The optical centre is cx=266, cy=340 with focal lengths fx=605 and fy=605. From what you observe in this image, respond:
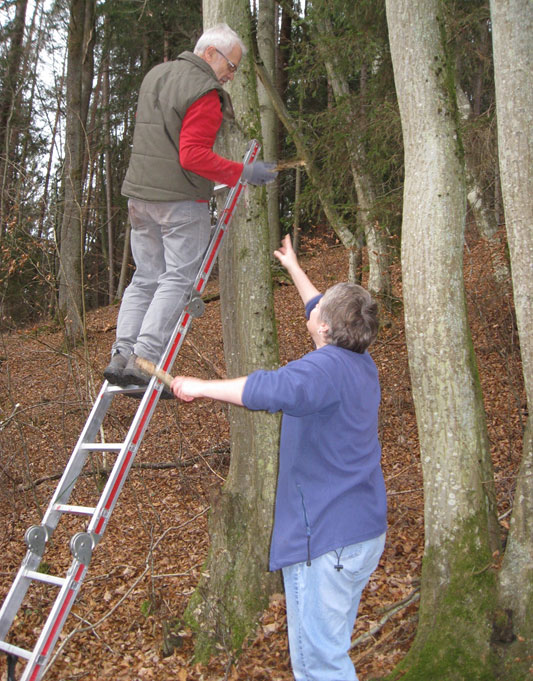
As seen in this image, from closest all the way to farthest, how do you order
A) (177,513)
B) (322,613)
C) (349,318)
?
1. (322,613)
2. (349,318)
3. (177,513)

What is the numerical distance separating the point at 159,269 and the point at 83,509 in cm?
153

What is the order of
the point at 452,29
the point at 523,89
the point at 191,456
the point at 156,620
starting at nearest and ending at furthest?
the point at 523,89
the point at 156,620
the point at 191,456
the point at 452,29

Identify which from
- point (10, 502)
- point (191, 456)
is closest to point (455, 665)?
point (191, 456)

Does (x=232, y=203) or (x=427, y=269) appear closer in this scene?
(x=427, y=269)

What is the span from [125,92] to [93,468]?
16859 mm

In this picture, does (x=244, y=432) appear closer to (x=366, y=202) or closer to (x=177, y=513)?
(x=177, y=513)

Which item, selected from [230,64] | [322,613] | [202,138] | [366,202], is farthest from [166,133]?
[366,202]

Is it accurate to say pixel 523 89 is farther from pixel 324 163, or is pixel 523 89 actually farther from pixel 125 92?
pixel 125 92

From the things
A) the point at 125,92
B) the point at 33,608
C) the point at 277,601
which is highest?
the point at 125,92

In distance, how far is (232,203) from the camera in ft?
12.5

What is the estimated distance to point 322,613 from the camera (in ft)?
7.81

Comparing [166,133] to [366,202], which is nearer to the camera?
[166,133]

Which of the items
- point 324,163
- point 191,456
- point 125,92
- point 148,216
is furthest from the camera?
point 125,92

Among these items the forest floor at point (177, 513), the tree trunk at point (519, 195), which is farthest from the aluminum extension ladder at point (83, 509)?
the tree trunk at point (519, 195)
